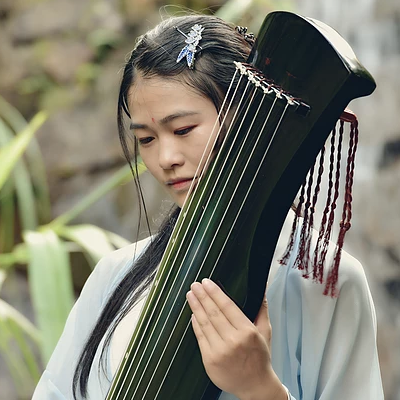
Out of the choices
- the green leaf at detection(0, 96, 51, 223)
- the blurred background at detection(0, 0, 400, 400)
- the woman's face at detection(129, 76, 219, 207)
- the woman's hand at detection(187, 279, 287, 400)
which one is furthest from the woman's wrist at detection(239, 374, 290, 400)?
the green leaf at detection(0, 96, 51, 223)

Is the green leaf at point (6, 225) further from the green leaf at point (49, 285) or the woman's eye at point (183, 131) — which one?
the woman's eye at point (183, 131)

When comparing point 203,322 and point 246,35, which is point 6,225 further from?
point 203,322

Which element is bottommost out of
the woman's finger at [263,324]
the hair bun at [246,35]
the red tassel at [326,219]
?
the woman's finger at [263,324]

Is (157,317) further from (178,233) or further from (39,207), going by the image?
(39,207)

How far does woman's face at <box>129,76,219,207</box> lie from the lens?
95cm

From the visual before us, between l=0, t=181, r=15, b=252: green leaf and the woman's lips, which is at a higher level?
the woman's lips

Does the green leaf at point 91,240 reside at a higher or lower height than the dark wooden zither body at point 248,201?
lower

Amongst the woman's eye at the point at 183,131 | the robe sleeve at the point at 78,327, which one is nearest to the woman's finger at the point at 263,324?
the woman's eye at the point at 183,131

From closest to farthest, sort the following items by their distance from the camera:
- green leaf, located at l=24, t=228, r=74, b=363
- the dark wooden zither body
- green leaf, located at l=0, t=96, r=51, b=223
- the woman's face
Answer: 1. the dark wooden zither body
2. the woman's face
3. green leaf, located at l=24, t=228, r=74, b=363
4. green leaf, located at l=0, t=96, r=51, b=223

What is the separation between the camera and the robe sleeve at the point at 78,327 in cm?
121

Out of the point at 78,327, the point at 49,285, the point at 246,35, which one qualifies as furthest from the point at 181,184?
the point at 49,285

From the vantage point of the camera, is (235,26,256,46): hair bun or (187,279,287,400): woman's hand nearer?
(187,279,287,400): woman's hand

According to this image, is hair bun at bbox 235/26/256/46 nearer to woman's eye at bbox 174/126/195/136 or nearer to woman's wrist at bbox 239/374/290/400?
woman's eye at bbox 174/126/195/136

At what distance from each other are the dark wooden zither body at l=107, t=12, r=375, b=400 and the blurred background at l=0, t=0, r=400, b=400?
2.08m
